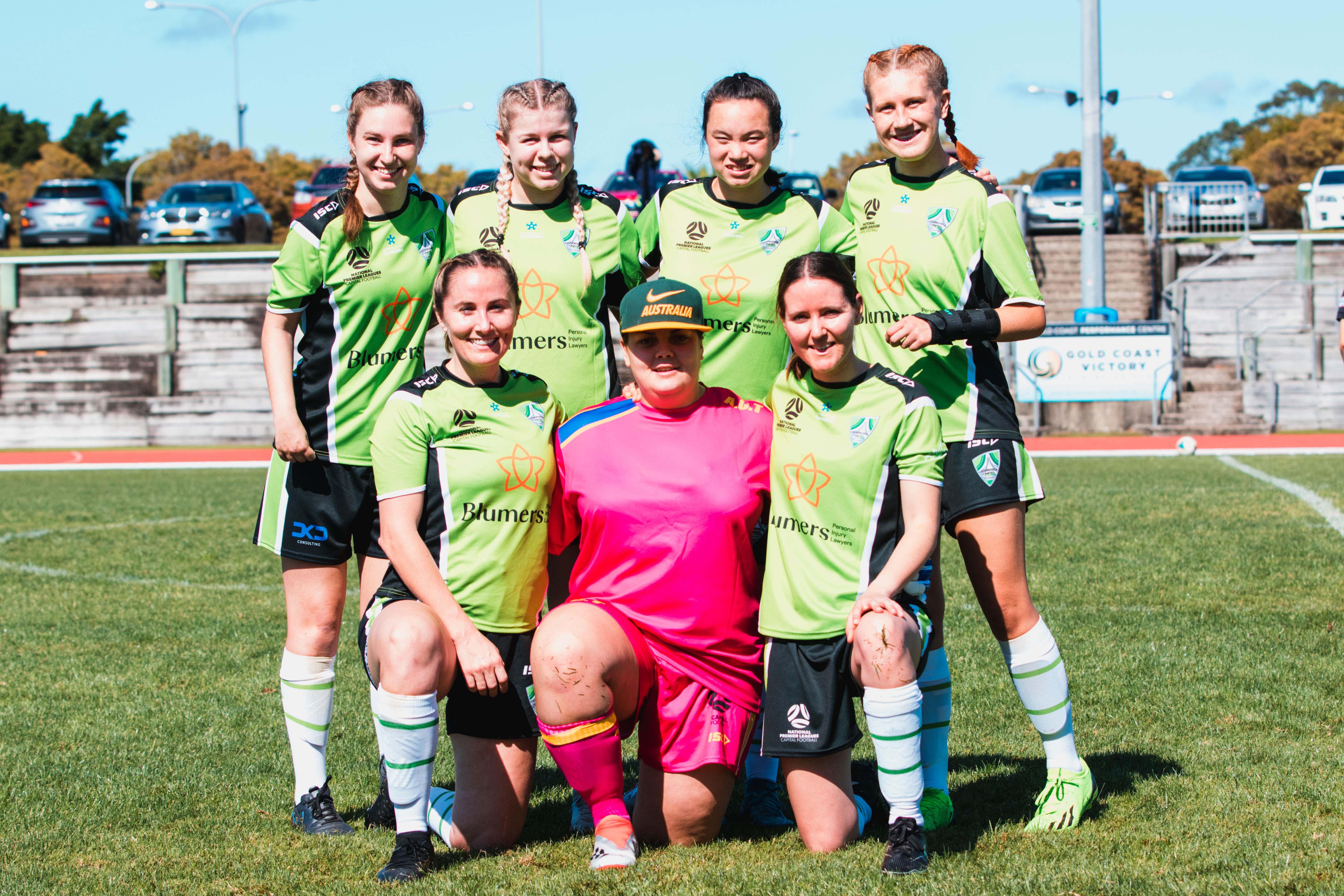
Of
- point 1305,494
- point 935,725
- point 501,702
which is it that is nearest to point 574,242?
point 501,702

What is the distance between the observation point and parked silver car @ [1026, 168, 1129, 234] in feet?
89.7

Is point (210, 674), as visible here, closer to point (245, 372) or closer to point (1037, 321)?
point (1037, 321)

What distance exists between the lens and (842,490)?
11.9 feet

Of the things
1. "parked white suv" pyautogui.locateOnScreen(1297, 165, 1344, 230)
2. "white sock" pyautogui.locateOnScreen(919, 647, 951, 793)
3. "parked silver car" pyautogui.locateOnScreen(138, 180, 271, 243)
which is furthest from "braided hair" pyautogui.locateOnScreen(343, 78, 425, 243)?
"parked white suv" pyautogui.locateOnScreen(1297, 165, 1344, 230)

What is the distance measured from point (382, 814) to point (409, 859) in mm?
613

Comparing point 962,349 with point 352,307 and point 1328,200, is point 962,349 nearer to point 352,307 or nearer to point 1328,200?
point 352,307

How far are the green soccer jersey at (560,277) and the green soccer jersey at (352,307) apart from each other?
188mm

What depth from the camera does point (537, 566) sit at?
381 centimetres

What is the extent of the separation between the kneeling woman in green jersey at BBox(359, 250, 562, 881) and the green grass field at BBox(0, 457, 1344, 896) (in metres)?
0.27

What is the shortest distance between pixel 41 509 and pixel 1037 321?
11303 millimetres

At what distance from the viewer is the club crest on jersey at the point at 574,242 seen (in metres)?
4.10

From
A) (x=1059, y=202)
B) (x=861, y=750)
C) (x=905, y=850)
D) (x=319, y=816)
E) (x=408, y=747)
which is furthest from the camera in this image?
(x=1059, y=202)

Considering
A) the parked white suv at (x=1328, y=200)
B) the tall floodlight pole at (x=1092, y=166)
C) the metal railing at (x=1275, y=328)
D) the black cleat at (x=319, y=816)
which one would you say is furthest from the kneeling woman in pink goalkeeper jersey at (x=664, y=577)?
the parked white suv at (x=1328, y=200)

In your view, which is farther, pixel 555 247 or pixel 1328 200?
pixel 1328 200
